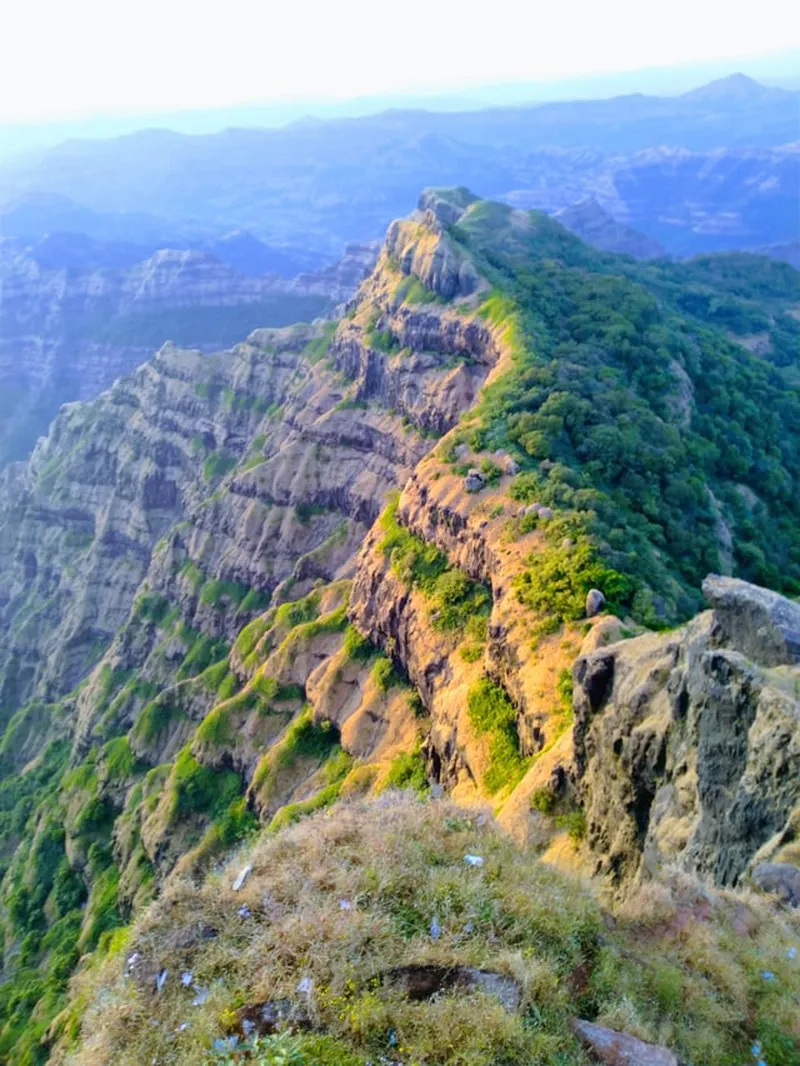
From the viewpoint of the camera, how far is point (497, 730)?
59.0 metres

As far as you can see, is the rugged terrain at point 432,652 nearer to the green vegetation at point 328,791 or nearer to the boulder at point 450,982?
the boulder at point 450,982

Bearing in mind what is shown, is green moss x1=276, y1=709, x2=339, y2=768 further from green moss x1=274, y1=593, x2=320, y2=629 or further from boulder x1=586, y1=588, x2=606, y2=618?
boulder x1=586, y1=588, x2=606, y2=618

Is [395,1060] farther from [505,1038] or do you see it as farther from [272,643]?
[272,643]

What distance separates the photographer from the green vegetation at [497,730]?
55250 mm

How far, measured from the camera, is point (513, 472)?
255ft

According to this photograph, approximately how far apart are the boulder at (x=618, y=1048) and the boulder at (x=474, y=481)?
6120 cm

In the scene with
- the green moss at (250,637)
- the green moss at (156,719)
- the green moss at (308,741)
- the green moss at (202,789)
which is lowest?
the green moss at (156,719)

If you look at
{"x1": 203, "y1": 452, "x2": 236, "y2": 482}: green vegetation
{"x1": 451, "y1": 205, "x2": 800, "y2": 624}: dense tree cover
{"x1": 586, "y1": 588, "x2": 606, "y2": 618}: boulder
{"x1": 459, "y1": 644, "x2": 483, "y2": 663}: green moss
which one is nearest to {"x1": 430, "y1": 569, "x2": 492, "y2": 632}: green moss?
{"x1": 459, "y1": 644, "x2": 483, "y2": 663}: green moss

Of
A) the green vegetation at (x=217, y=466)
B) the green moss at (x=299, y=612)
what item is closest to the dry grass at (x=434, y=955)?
the green moss at (x=299, y=612)

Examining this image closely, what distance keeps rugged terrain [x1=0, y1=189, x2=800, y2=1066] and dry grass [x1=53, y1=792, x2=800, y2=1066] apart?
111 millimetres

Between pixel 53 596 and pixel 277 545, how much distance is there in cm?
8765

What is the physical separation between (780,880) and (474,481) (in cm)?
5622

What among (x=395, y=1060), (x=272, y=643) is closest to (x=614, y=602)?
(x=395, y=1060)

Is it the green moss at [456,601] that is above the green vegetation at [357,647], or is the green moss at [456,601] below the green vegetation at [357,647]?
above
